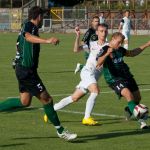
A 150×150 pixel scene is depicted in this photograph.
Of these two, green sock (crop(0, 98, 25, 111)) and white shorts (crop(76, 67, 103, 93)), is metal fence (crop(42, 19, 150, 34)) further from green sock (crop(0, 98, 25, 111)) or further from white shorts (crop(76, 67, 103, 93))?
green sock (crop(0, 98, 25, 111))

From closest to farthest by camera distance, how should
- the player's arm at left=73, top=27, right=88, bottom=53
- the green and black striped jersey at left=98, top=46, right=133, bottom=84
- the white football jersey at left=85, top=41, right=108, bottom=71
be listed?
the green and black striped jersey at left=98, top=46, right=133, bottom=84
the white football jersey at left=85, top=41, right=108, bottom=71
the player's arm at left=73, top=27, right=88, bottom=53

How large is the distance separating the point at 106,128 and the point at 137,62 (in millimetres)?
15764

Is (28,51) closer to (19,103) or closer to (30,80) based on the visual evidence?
(30,80)

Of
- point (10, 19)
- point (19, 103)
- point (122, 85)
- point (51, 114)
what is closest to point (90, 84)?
point (122, 85)

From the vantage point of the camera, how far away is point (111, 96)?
16.6m

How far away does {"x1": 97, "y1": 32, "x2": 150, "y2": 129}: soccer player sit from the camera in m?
12.0

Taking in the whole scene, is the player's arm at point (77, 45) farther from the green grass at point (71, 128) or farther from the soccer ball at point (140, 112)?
the soccer ball at point (140, 112)

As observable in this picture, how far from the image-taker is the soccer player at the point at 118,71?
39.5 ft

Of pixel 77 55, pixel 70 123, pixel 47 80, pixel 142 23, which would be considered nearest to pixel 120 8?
pixel 142 23

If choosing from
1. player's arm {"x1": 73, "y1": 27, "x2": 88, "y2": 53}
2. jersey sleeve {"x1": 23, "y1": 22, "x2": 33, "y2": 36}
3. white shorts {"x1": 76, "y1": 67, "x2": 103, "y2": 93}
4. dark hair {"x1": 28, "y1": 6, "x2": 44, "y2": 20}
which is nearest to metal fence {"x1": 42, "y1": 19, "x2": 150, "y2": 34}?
player's arm {"x1": 73, "y1": 27, "x2": 88, "y2": 53}

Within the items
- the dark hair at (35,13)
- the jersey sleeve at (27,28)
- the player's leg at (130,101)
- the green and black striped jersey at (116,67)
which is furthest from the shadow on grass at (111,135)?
the dark hair at (35,13)

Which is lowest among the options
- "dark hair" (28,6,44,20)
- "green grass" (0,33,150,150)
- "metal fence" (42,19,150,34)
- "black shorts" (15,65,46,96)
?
"metal fence" (42,19,150,34)

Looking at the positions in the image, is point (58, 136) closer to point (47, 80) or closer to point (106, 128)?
point (106, 128)

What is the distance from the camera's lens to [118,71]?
40.4 feet
